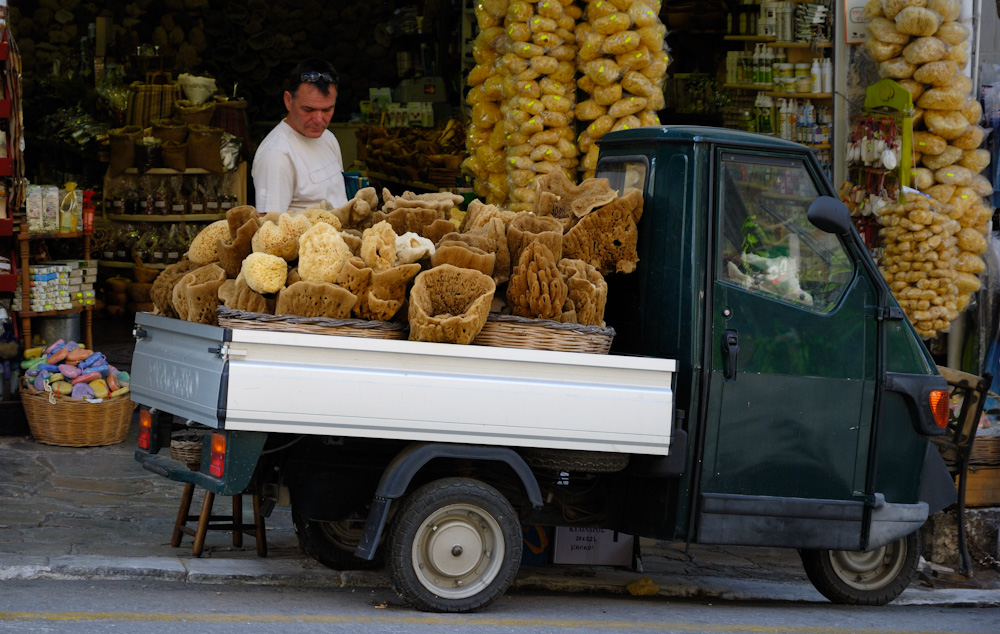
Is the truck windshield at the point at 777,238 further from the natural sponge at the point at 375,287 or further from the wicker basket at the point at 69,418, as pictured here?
the wicker basket at the point at 69,418

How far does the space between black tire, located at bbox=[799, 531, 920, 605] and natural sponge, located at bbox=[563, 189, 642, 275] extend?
1613 mm

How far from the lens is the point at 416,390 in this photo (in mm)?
4258

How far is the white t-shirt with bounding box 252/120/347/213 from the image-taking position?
240 inches

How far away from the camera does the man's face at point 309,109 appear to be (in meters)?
6.20

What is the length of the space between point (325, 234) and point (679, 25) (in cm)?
825

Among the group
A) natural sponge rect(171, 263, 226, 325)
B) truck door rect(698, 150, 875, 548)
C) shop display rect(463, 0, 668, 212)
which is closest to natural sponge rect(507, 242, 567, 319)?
truck door rect(698, 150, 875, 548)

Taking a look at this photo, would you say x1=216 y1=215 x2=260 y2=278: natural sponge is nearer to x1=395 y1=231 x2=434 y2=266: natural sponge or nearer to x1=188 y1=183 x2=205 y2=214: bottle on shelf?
x1=395 y1=231 x2=434 y2=266: natural sponge

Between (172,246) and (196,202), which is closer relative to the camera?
(196,202)

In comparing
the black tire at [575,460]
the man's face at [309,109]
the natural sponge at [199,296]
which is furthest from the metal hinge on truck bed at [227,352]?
the man's face at [309,109]

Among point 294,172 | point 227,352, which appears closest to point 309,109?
point 294,172

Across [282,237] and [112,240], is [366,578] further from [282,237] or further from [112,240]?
[112,240]

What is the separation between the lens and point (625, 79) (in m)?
6.95

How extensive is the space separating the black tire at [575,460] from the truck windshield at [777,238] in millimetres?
840

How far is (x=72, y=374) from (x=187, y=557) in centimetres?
254
